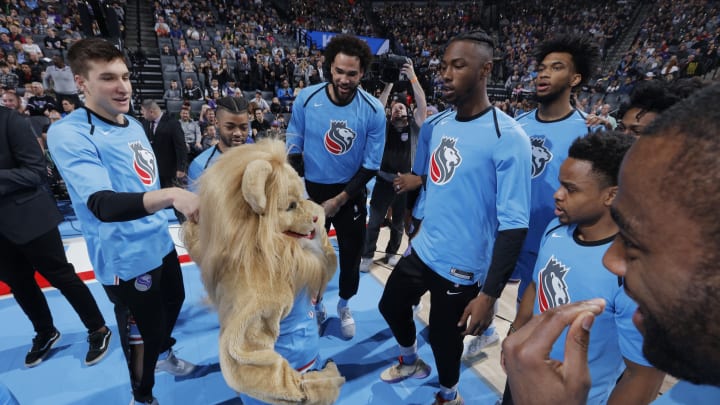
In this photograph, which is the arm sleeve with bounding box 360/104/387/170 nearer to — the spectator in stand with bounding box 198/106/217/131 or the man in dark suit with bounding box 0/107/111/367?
the man in dark suit with bounding box 0/107/111/367

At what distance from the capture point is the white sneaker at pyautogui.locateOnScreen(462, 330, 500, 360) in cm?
276

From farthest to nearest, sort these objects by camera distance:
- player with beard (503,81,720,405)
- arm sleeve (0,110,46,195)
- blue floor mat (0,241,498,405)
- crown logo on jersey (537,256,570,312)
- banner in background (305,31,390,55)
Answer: banner in background (305,31,390,55) < blue floor mat (0,241,498,405) < arm sleeve (0,110,46,195) < crown logo on jersey (537,256,570,312) < player with beard (503,81,720,405)

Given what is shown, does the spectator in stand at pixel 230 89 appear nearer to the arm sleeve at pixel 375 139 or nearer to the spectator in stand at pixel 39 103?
the spectator in stand at pixel 39 103

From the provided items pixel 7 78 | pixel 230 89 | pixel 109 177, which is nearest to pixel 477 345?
pixel 109 177

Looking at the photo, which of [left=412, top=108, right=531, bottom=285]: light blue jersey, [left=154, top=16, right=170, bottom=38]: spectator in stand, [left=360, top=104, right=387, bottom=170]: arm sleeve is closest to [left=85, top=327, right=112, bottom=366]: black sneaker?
[left=360, top=104, right=387, bottom=170]: arm sleeve

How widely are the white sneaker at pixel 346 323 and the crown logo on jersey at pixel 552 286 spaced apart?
177 cm

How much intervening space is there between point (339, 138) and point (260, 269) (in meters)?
1.64

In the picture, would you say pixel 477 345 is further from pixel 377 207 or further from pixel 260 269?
pixel 260 269

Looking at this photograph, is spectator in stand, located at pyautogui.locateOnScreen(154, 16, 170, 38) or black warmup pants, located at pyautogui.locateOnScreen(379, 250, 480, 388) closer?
black warmup pants, located at pyautogui.locateOnScreen(379, 250, 480, 388)

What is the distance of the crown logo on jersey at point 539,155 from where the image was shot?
83.1 inches

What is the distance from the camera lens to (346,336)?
297 centimetres

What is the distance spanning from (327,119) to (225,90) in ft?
30.6

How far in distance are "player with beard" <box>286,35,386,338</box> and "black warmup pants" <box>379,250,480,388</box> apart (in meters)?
0.76

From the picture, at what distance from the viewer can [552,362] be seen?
26.6 inches
